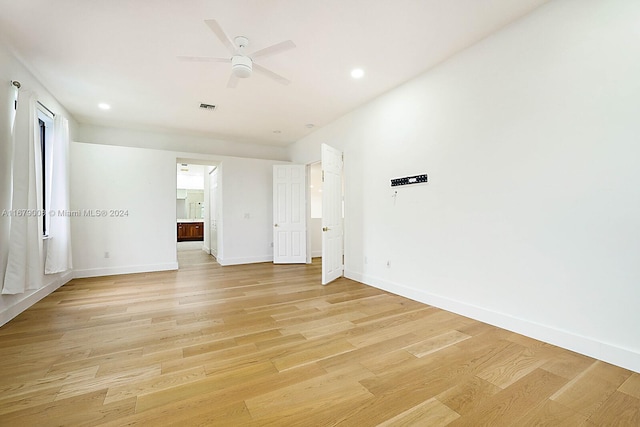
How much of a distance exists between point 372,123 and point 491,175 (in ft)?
7.06

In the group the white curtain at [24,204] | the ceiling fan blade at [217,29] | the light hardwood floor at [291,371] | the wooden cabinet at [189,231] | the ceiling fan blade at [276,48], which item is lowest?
the light hardwood floor at [291,371]

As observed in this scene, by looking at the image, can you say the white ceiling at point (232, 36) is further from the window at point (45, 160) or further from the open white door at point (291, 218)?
the open white door at point (291, 218)

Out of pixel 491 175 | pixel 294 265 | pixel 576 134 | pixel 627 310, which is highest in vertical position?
pixel 576 134

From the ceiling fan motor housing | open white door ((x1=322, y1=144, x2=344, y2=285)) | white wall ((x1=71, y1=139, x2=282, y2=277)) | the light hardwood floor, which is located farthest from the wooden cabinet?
the ceiling fan motor housing

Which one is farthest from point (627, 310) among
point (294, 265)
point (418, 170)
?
point (294, 265)

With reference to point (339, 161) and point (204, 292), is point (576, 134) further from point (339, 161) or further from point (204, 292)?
point (204, 292)

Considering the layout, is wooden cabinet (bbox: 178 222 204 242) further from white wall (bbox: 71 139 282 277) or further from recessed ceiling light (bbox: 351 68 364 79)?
recessed ceiling light (bbox: 351 68 364 79)

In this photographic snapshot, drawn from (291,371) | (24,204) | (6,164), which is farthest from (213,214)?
(291,371)

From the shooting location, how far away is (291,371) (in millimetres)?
2045

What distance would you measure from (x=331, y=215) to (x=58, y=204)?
13.7ft

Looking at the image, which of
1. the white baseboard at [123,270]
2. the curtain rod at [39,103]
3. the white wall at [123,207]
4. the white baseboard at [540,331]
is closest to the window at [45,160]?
the curtain rod at [39,103]

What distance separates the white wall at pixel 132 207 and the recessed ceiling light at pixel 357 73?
3.93 metres

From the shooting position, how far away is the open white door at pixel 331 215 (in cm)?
461

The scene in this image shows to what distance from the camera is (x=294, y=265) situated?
645cm
